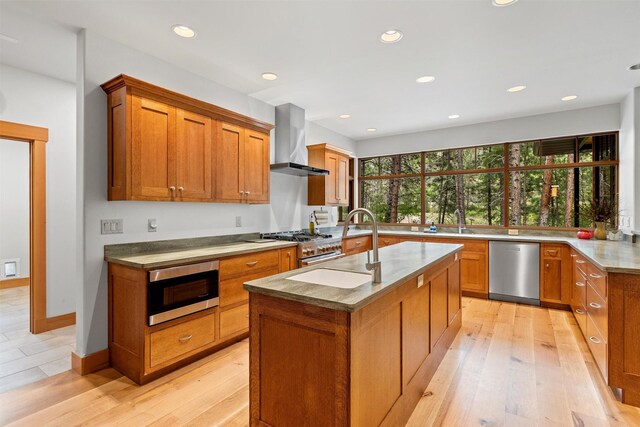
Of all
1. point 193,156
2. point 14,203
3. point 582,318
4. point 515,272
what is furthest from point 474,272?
point 14,203

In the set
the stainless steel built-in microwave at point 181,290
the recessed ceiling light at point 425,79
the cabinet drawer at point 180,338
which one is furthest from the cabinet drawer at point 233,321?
the recessed ceiling light at point 425,79

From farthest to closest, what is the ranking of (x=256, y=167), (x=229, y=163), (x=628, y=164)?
(x=628, y=164)
(x=256, y=167)
(x=229, y=163)

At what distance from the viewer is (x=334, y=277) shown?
2135 millimetres

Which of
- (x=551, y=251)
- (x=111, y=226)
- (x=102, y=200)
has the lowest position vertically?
(x=551, y=251)

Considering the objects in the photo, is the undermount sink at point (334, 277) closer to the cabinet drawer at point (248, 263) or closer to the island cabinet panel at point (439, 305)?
the island cabinet panel at point (439, 305)

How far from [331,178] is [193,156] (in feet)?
8.14

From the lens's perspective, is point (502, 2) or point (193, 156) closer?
point (502, 2)

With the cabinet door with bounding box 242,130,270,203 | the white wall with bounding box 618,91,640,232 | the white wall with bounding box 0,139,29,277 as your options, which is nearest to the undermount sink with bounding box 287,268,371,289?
the cabinet door with bounding box 242,130,270,203

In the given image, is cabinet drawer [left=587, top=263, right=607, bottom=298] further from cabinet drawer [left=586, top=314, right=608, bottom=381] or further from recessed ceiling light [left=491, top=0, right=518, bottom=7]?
recessed ceiling light [left=491, top=0, right=518, bottom=7]

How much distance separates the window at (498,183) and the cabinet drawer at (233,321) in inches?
155

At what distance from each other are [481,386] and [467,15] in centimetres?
274

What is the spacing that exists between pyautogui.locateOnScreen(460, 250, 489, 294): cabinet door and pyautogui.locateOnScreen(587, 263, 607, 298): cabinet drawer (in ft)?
5.74

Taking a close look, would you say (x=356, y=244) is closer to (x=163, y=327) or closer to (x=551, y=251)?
(x=551, y=251)

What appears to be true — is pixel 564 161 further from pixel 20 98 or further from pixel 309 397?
pixel 20 98
